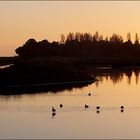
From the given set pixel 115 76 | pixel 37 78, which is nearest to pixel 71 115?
pixel 37 78

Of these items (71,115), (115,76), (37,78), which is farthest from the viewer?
(115,76)

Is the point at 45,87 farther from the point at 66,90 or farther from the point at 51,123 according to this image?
the point at 51,123

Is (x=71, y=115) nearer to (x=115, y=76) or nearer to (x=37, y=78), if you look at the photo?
(x=37, y=78)

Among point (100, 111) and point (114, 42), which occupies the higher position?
point (114, 42)

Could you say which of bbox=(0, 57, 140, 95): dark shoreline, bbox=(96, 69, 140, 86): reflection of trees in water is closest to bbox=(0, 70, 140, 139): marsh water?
bbox=(0, 57, 140, 95): dark shoreline

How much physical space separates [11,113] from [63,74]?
2388 centimetres

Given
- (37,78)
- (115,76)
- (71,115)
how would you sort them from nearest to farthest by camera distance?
(71,115) → (37,78) → (115,76)

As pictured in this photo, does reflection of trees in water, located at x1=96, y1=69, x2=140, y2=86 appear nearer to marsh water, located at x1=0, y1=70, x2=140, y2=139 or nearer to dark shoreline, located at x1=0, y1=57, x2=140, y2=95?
dark shoreline, located at x1=0, y1=57, x2=140, y2=95

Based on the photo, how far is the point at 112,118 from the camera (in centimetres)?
2583

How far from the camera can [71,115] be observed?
26828 mm

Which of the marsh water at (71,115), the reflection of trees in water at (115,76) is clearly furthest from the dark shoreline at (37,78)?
the marsh water at (71,115)

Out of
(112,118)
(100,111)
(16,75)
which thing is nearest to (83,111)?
(100,111)

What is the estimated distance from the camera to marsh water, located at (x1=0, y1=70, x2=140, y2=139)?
22.5 m

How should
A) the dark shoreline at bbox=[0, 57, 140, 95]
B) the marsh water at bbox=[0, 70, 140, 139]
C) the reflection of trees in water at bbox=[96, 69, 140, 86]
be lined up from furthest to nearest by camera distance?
the reflection of trees in water at bbox=[96, 69, 140, 86] → the dark shoreline at bbox=[0, 57, 140, 95] → the marsh water at bbox=[0, 70, 140, 139]
